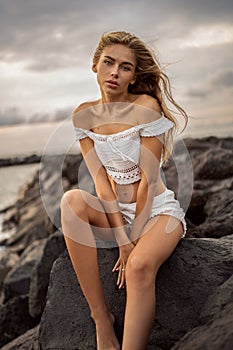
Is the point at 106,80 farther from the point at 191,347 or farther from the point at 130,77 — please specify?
the point at 191,347

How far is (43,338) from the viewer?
A: 137 inches

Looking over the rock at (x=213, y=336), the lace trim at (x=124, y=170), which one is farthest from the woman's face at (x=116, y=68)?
the rock at (x=213, y=336)

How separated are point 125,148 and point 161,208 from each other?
43cm

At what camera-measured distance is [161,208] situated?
330cm

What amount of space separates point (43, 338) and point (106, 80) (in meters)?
1.64

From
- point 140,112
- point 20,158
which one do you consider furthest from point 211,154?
point 20,158

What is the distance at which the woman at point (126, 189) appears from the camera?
2965 mm

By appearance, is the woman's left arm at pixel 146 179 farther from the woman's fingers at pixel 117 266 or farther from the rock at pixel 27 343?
the rock at pixel 27 343

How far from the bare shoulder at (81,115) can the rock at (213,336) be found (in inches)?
65.7

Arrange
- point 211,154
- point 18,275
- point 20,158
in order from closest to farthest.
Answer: point 18,275 → point 211,154 → point 20,158

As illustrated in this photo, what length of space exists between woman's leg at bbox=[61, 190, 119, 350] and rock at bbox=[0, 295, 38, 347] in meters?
2.33

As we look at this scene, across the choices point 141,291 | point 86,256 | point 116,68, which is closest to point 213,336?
point 141,291

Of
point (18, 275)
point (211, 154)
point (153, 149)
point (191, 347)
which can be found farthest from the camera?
point (211, 154)

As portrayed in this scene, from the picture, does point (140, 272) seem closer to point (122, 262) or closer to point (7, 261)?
point (122, 262)
